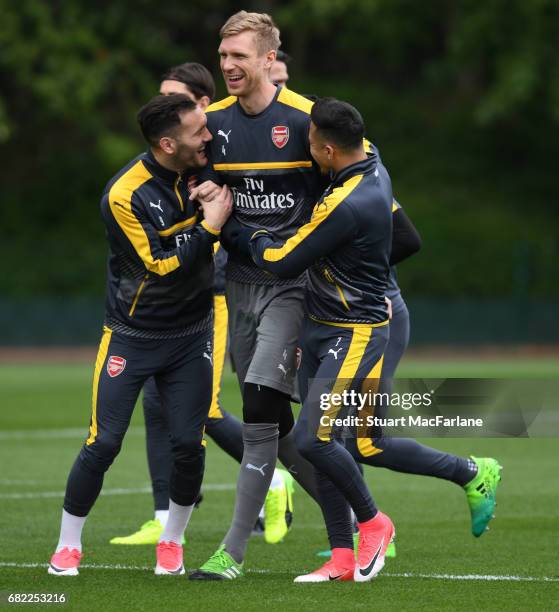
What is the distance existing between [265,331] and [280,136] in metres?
0.95

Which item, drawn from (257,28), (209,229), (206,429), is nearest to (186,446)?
(209,229)

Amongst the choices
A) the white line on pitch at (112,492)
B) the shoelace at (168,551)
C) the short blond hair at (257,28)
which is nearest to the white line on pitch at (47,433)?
the white line on pitch at (112,492)

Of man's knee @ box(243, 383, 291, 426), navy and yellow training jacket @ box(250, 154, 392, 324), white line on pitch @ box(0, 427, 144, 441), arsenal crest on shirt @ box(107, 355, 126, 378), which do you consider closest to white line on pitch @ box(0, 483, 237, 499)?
arsenal crest on shirt @ box(107, 355, 126, 378)

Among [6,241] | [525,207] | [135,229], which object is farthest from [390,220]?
[525,207]

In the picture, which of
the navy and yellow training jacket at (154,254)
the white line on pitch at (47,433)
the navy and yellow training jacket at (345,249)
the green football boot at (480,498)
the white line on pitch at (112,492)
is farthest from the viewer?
the white line on pitch at (47,433)

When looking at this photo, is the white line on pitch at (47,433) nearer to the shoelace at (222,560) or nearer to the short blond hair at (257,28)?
the shoelace at (222,560)

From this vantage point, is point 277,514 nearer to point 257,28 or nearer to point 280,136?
point 280,136

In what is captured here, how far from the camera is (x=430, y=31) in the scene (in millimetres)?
42500

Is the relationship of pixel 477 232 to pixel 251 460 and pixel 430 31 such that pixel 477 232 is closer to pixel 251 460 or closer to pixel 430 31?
pixel 430 31

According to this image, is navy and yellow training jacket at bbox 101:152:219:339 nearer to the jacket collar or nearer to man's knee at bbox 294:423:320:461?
the jacket collar

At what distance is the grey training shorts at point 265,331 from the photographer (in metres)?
6.60

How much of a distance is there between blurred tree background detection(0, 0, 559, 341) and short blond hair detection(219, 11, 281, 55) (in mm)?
24759

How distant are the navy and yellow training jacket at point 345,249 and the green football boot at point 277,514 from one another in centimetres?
181

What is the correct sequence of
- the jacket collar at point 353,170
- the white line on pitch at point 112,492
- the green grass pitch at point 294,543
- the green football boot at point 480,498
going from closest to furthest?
the green grass pitch at point 294,543, the jacket collar at point 353,170, the green football boot at point 480,498, the white line on pitch at point 112,492
